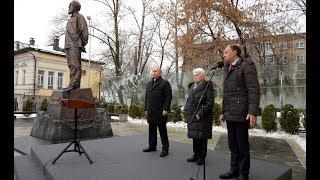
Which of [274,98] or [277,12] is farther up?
[277,12]

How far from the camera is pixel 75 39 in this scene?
26.4 ft

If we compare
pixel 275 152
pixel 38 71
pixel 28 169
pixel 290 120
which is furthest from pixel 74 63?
pixel 38 71

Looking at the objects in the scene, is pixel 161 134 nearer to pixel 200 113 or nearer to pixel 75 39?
pixel 200 113

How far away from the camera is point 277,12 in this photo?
14.3m

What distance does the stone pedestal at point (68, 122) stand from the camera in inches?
312

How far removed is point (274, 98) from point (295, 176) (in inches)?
330

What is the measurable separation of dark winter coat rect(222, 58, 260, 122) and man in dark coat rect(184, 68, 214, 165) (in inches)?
26.7

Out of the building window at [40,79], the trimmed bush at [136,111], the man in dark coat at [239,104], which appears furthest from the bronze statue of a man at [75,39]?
the building window at [40,79]

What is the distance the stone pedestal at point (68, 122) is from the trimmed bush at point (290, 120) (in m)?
6.33

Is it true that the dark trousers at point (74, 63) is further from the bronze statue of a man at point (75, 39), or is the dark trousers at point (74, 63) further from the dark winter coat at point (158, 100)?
the dark winter coat at point (158, 100)
